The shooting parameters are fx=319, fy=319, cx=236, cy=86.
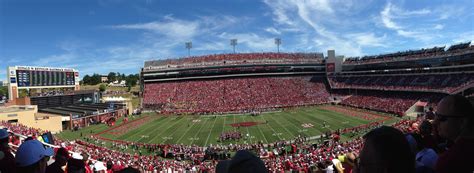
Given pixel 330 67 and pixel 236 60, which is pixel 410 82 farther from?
pixel 236 60

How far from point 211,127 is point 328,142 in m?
16.5

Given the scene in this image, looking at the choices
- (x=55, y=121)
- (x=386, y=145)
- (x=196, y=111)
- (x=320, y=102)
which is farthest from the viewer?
(x=320, y=102)

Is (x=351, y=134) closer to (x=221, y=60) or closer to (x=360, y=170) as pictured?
(x=360, y=170)

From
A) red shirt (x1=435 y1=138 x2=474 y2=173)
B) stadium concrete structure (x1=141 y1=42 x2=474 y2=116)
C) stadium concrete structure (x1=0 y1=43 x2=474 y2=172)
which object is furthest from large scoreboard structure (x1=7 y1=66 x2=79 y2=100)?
red shirt (x1=435 y1=138 x2=474 y2=173)

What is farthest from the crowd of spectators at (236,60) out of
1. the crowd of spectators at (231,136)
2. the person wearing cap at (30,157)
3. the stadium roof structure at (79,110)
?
the person wearing cap at (30,157)

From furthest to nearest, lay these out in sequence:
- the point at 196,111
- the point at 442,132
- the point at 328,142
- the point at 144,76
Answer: the point at 144,76, the point at 196,111, the point at 328,142, the point at 442,132

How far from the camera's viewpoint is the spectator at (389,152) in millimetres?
2015

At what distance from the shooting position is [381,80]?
60656mm

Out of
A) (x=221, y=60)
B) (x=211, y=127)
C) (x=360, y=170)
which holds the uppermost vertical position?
(x=221, y=60)

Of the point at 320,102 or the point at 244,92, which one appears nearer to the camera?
the point at 320,102

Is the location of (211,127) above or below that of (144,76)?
below

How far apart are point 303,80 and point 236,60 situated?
17948 millimetres

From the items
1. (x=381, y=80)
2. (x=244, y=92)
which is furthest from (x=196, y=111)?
(x=381, y=80)

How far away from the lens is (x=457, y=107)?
2.94m
